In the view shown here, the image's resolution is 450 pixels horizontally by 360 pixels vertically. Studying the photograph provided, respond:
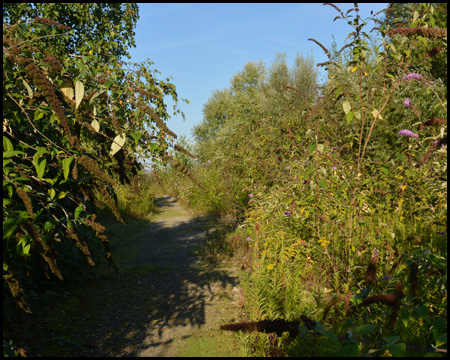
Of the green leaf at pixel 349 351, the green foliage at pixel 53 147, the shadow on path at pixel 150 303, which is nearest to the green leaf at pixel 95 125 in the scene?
the green foliage at pixel 53 147

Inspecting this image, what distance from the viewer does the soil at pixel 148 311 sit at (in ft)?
11.8

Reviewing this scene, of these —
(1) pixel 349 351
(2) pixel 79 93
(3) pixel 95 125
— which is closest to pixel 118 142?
(3) pixel 95 125

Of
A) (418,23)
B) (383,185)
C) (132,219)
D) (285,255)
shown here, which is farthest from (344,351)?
(132,219)

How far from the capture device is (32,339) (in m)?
3.50

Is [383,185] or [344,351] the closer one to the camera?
[344,351]

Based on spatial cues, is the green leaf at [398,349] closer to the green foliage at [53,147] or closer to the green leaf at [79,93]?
the green foliage at [53,147]

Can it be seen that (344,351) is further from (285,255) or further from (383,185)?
(383,185)

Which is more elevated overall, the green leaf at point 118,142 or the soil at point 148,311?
the green leaf at point 118,142

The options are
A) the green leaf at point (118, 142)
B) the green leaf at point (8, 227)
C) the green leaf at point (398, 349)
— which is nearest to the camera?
the green leaf at point (398, 349)

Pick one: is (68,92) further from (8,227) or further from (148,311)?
(148,311)

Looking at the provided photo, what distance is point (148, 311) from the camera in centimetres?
454

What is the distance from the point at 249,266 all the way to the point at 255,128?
4305 millimetres

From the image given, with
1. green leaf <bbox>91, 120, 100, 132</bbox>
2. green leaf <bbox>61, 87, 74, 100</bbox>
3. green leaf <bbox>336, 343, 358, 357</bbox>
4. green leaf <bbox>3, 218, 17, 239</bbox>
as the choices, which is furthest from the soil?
green leaf <bbox>336, 343, 358, 357</bbox>

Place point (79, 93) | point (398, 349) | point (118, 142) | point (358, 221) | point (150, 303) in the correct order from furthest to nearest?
1. point (150, 303)
2. point (358, 221)
3. point (118, 142)
4. point (79, 93)
5. point (398, 349)
